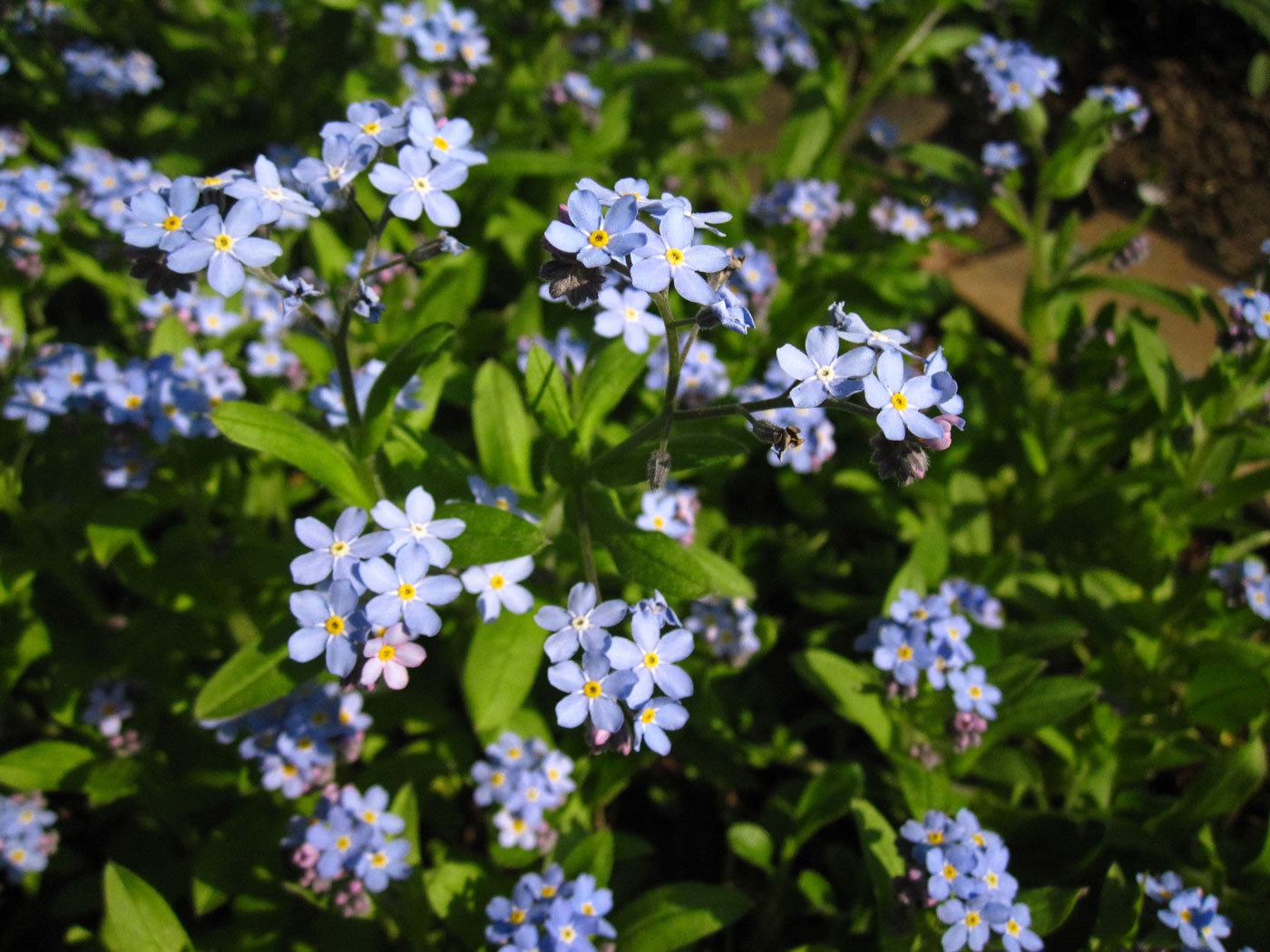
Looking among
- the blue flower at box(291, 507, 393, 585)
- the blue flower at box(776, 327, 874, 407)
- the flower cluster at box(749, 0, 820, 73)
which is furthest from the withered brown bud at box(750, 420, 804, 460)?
the flower cluster at box(749, 0, 820, 73)

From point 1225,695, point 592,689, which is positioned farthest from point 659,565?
point 1225,695

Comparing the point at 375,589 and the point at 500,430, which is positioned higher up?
the point at 375,589

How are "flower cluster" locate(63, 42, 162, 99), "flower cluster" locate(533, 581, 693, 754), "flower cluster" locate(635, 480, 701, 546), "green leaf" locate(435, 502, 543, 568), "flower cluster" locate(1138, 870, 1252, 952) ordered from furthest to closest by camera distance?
"flower cluster" locate(63, 42, 162, 99), "flower cluster" locate(635, 480, 701, 546), "flower cluster" locate(1138, 870, 1252, 952), "green leaf" locate(435, 502, 543, 568), "flower cluster" locate(533, 581, 693, 754)

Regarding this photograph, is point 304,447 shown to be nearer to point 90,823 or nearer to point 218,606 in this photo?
point 218,606

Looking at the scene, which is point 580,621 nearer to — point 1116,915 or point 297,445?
point 297,445

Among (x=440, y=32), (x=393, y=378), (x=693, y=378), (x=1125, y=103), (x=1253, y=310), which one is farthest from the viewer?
(x=440, y=32)

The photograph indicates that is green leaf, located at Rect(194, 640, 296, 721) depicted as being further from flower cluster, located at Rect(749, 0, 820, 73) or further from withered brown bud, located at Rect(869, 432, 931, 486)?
flower cluster, located at Rect(749, 0, 820, 73)

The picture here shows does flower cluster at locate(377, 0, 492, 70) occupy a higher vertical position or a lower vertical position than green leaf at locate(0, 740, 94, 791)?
higher
